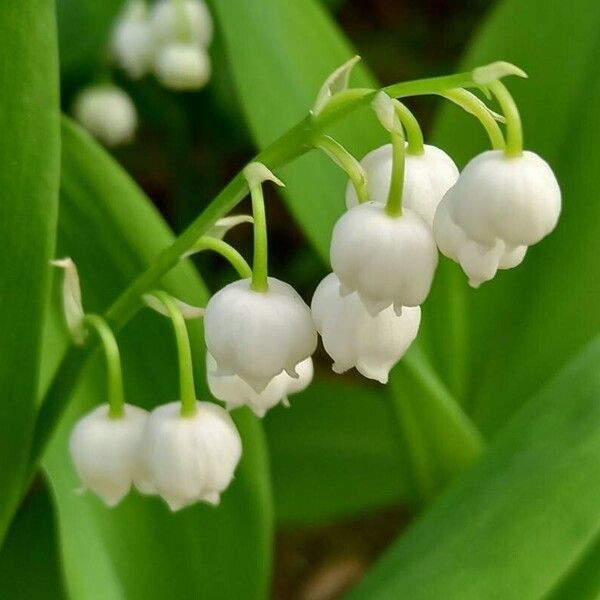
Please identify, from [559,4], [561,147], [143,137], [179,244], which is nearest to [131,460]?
[179,244]

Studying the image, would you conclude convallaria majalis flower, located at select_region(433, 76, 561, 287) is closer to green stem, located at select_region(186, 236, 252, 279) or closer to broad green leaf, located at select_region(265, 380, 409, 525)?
green stem, located at select_region(186, 236, 252, 279)

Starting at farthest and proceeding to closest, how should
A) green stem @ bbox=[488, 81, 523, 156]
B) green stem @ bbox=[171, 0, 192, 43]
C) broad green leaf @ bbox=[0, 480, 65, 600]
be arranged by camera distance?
green stem @ bbox=[171, 0, 192, 43] → broad green leaf @ bbox=[0, 480, 65, 600] → green stem @ bbox=[488, 81, 523, 156]

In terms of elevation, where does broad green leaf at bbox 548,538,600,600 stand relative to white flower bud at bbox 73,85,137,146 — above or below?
below

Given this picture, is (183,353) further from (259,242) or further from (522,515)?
(522,515)

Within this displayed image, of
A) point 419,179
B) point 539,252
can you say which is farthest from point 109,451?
point 539,252

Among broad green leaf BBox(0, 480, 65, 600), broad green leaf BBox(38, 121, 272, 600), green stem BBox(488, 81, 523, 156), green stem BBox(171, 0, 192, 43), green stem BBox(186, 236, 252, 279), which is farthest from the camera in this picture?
green stem BBox(171, 0, 192, 43)

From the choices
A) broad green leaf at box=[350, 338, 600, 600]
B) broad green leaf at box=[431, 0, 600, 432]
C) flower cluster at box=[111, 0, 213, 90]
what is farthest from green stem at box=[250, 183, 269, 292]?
flower cluster at box=[111, 0, 213, 90]

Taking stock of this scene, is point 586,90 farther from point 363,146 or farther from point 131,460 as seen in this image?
point 131,460
